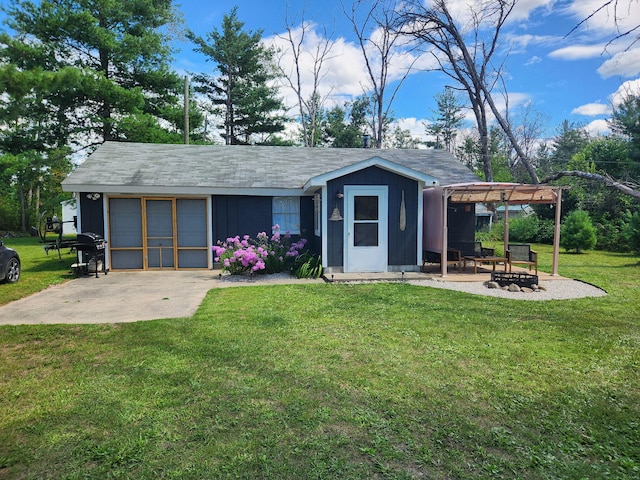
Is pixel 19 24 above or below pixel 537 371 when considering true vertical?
above

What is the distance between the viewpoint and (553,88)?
23281 mm

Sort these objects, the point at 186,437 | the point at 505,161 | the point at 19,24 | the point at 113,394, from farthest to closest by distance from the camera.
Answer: the point at 505,161 → the point at 19,24 → the point at 113,394 → the point at 186,437

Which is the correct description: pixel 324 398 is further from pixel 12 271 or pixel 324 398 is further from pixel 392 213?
pixel 12 271

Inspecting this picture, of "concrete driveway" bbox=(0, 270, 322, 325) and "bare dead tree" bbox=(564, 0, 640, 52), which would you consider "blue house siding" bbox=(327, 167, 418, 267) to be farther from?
"bare dead tree" bbox=(564, 0, 640, 52)

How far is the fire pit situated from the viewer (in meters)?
8.25

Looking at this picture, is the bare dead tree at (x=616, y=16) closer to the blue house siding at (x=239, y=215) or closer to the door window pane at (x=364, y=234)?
the door window pane at (x=364, y=234)

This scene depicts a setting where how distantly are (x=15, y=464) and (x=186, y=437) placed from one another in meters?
0.98

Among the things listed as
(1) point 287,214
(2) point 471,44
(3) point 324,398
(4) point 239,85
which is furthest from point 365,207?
(4) point 239,85

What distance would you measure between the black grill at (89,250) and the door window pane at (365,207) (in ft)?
20.9

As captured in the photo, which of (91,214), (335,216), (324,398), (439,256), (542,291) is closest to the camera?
(324,398)

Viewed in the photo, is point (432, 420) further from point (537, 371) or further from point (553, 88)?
point (553, 88)

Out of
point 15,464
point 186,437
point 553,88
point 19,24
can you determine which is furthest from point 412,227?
point 19,24

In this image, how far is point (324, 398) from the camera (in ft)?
10.8

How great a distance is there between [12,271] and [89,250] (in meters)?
1.58
